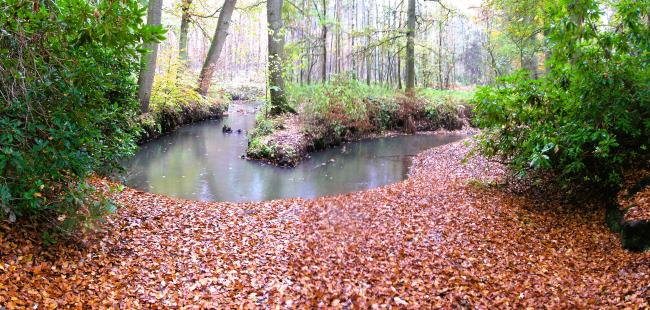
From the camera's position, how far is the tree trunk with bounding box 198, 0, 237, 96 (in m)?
18.0

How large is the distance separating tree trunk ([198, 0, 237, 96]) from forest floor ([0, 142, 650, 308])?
12088 millimetres

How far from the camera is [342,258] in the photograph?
17.6ft

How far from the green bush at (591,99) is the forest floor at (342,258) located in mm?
801

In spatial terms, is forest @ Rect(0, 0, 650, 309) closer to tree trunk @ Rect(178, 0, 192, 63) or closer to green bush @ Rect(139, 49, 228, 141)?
green bush @ Rect(139, 49, 228, 141)

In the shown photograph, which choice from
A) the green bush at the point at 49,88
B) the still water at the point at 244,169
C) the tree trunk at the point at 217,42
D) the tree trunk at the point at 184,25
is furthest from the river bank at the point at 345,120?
the green bush at the point at 49,88

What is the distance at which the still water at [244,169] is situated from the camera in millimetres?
9781

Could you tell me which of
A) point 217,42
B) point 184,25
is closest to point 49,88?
point 217,42

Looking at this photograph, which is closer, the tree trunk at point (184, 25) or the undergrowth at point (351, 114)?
the undergrowth at point (351, 114)

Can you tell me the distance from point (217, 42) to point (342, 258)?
1508 cm

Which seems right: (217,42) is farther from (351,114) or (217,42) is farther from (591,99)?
(591,99)

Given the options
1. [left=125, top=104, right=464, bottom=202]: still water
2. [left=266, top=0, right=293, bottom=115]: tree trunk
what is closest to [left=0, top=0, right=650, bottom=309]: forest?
[left=125, top=104, right=464, bottom=202]: still water

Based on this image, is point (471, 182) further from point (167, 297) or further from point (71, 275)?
point (71, 275)

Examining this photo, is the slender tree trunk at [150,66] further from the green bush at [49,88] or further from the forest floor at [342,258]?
the green bush at [49,88]

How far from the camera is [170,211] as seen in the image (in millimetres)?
6621
